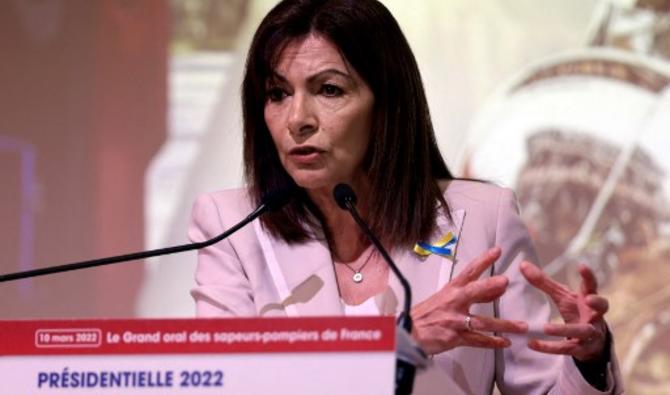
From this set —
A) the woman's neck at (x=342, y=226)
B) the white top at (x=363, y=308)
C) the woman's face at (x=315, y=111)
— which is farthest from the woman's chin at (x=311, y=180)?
the white top at (x=363, y=308)

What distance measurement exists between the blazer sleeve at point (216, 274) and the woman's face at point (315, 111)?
7.8 inches

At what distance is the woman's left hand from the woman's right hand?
2.4 inches

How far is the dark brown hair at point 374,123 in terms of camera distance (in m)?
1.98

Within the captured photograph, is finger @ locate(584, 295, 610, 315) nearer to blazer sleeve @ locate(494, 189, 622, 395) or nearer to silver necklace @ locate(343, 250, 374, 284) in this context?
blazer sleeve @ locate(494, 189, 622, 395)

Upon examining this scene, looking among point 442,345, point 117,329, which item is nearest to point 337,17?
point 442,345

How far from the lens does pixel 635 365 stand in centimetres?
331

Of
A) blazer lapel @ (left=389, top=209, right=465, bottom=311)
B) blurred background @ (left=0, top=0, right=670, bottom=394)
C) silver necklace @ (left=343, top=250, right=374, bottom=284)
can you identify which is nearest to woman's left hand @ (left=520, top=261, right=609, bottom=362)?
blazer lapel @ (left=389, top=209, right=465, bottom=311)

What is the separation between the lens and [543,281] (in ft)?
5.49

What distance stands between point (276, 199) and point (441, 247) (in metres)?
0.30

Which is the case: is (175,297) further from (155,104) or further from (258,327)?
(258,327)

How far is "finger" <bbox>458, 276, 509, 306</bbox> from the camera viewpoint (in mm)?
1608

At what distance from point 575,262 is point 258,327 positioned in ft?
6.96

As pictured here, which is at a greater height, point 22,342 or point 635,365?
point 22,342

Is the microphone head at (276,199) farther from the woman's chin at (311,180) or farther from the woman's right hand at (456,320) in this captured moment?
the woman's right hand at (456,320)
